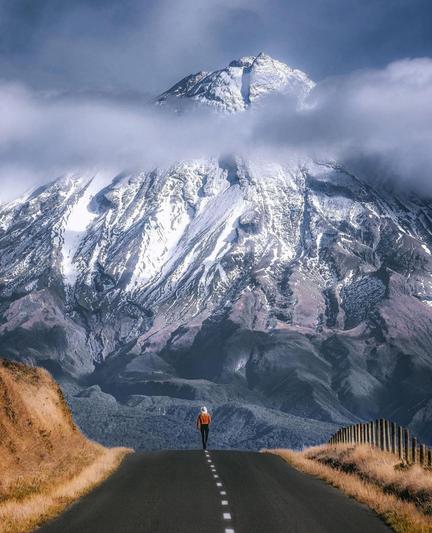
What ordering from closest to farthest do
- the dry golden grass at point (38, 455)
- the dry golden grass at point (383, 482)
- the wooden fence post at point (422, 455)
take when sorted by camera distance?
the dry golden grass at point (383, 482) < the dry golden grass at point (38, 455) < the wooden fence post at point (422, 455)

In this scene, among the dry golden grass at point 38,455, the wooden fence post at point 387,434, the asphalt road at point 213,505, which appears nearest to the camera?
the asphalt road at point 213,505

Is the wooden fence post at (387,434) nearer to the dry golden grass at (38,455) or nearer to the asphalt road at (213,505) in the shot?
the asphalt road at (213,505)

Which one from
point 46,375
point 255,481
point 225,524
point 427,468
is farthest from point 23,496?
point 46,375

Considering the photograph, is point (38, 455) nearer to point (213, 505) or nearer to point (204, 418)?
point (213, 505)

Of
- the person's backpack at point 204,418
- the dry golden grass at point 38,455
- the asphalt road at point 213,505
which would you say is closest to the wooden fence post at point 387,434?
the asphalt road at point 213,505

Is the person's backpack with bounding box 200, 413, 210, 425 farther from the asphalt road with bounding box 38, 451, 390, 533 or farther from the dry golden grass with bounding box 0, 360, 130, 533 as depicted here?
the asphalt road with bounding box 38, 451, 390, 533

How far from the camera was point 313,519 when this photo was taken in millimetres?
29484

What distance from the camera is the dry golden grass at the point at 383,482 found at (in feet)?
95.6

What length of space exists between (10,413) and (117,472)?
5.93 metres

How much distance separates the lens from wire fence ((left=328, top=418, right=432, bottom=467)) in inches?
1596

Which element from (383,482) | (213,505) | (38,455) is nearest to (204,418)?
(38,455)

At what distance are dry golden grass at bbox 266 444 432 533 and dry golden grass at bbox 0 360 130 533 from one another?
976cm

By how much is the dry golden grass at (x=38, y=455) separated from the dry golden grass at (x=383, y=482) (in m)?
9.76

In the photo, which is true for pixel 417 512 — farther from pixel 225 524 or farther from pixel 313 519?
pixel 225 524
